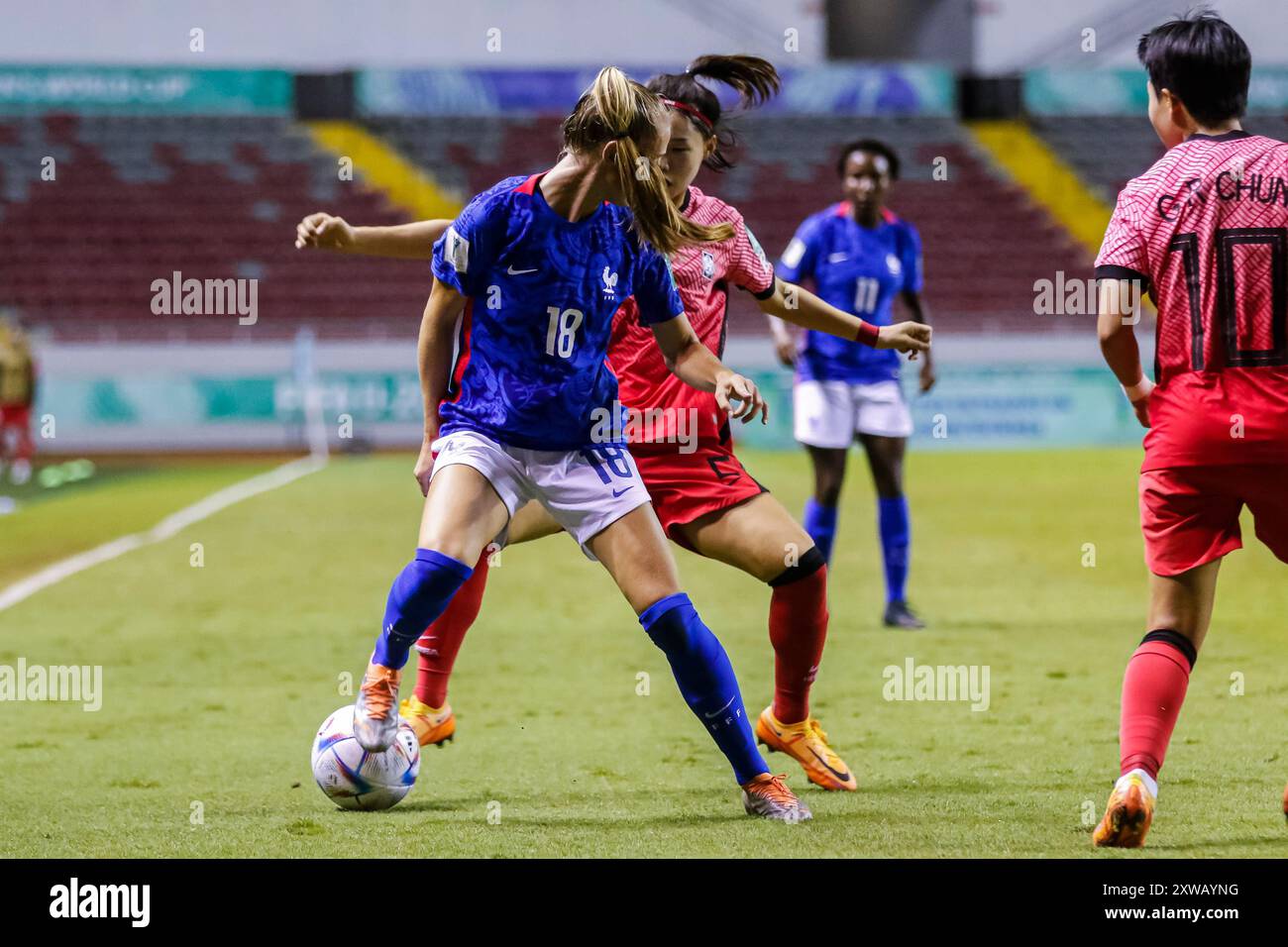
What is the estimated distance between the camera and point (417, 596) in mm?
4656

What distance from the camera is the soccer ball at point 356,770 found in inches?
199

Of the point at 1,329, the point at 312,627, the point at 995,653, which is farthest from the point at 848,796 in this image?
the point at 1,329

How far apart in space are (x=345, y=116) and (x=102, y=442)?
11445 millimetres

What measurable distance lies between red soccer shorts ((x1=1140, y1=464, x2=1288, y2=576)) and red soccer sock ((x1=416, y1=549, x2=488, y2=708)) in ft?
7.78

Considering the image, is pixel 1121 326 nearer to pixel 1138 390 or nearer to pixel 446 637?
pixel 1138 390

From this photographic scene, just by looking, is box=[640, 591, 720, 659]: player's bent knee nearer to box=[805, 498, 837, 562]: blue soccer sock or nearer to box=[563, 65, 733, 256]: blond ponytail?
box=[563, 65, 733, 256]: blond ponytail

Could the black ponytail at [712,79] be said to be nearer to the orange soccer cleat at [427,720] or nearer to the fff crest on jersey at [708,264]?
the fff crest on jersey at [708,264]

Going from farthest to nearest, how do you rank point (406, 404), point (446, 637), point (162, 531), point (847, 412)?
point (406, 404) < point (162, 531) < point (847, 412) < point (446, 637)

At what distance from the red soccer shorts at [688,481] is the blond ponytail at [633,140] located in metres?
1.01

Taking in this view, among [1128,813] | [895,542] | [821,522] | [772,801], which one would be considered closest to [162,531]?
Answer: [821,522]

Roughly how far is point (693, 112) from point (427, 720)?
2.36m

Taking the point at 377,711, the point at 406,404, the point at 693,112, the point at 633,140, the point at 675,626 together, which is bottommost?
the point at 377,711

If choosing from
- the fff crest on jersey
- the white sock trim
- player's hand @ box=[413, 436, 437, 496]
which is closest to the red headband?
the fff crest on jersey

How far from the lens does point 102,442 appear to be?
78.3 feet
